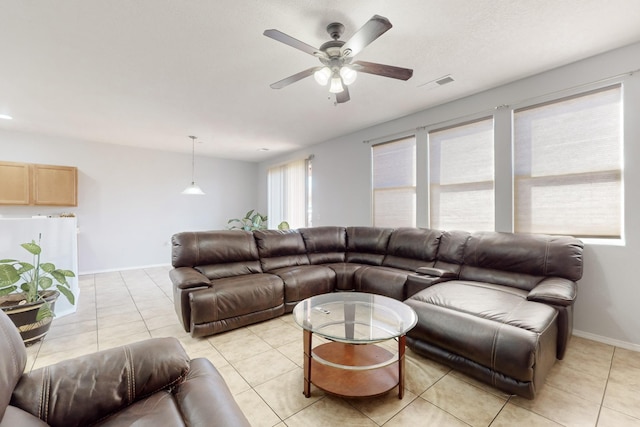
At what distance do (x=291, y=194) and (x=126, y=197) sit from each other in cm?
349

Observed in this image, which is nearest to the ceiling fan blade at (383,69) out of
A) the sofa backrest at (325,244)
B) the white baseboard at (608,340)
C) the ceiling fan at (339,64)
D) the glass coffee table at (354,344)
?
the ceiling fan at (339,64)

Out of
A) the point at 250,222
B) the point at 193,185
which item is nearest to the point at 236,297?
the point at 193,185

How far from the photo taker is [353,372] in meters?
1.86

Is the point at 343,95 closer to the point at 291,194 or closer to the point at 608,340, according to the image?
the point at 608,340

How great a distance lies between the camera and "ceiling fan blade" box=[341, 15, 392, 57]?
4.83 ft

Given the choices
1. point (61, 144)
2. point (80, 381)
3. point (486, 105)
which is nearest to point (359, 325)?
point (80, 381)

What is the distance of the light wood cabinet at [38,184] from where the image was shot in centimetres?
435

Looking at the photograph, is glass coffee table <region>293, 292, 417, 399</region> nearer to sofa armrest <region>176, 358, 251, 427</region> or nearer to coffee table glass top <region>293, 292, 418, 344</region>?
coffee table glass top <region>293, 292, 418, 344</region>

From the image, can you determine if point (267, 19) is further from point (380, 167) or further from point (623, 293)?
point (623, 293)

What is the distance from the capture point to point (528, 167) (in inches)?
115

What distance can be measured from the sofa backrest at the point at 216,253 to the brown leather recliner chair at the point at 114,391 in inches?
77.0

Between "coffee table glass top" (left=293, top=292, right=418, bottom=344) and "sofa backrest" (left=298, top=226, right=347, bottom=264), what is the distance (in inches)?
60.4

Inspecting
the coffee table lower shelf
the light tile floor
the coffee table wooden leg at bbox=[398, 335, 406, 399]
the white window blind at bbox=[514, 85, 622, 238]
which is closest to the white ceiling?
the white window blind at bbox=[514, 85, 622, 238]

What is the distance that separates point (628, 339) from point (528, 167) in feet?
5.83
